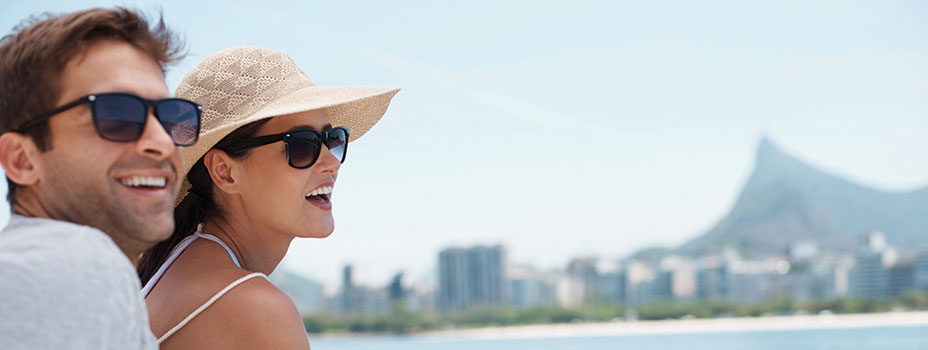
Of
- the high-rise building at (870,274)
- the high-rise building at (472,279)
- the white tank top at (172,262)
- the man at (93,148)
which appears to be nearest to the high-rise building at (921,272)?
the high-rise building at (870,274)

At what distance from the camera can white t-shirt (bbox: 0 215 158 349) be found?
734 mm

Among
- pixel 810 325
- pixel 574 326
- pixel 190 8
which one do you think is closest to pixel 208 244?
pixel 574 326

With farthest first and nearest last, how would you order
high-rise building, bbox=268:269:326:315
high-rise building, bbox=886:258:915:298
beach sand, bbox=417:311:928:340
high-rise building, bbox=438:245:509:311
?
high-rise building, bbox=268:269:326:315
high-rise building, bbox=438:245:509:311
high-rise building, bbox=886:258:915:298
beach sand, bbox=417:311:928:340

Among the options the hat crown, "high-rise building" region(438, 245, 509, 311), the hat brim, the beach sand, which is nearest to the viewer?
the hat brim

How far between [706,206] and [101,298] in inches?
4628

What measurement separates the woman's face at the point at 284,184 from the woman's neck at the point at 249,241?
3 cm

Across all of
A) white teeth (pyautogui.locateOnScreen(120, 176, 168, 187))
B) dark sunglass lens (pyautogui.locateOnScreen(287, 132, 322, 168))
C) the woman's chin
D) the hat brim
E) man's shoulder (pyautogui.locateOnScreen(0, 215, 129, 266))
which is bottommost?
man's shoulder (pyautogui.locateOnScreen(0, 215, 129, 266))

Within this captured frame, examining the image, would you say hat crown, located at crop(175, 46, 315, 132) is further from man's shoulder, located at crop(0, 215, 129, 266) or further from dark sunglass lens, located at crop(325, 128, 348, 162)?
man's shoulder, located at crop(0, 215, 129, 266)

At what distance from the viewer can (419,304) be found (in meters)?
75.8

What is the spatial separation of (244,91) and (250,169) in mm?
134

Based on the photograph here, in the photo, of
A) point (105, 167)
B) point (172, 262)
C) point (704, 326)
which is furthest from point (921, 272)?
point (105, 167)

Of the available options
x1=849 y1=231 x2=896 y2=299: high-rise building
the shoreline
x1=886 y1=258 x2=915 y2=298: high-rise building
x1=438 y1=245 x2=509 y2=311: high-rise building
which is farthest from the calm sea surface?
x1=849 y1=231 x2=896 y2=299: high-rise building

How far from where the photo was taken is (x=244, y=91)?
155 centimetres

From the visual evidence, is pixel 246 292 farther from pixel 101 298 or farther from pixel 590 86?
pixel 590 86
